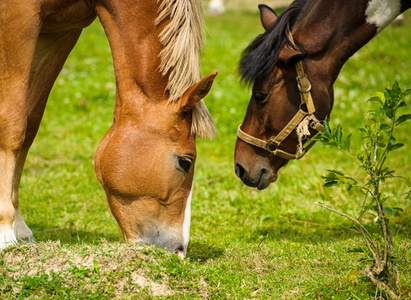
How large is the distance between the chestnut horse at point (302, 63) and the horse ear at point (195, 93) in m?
0.80

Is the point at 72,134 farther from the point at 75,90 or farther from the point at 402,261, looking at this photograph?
the point at 402,261

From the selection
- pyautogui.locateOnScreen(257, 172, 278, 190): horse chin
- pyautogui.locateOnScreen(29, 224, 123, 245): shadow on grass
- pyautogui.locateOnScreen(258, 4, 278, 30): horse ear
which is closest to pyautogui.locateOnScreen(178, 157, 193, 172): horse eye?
pyautogui.locateOnScreen(257, 172, 278, 190): horse chin

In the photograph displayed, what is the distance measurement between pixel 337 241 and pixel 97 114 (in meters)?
5.22

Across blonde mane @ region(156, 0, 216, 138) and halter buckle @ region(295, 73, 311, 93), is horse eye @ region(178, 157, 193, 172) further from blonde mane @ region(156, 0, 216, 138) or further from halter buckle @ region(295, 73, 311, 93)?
halter buckle @ region(295, 73, 311, 93)

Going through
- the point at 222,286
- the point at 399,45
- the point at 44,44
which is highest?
the point at 399,45

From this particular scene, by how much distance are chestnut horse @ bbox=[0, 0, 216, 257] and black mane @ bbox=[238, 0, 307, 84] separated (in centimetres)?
63

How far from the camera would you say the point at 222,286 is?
283cm

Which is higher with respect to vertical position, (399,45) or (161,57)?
(399,45)

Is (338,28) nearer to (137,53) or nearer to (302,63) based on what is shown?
(302,63)

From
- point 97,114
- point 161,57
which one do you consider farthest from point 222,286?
point 97,114

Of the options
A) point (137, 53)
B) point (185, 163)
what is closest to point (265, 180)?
point (185, 163)

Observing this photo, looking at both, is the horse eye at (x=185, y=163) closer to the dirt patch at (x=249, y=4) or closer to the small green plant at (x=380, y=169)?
the small green plant at (x=380, y=169)

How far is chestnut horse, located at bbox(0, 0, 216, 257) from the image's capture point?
2.99 m

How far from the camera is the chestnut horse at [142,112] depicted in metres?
2.99
